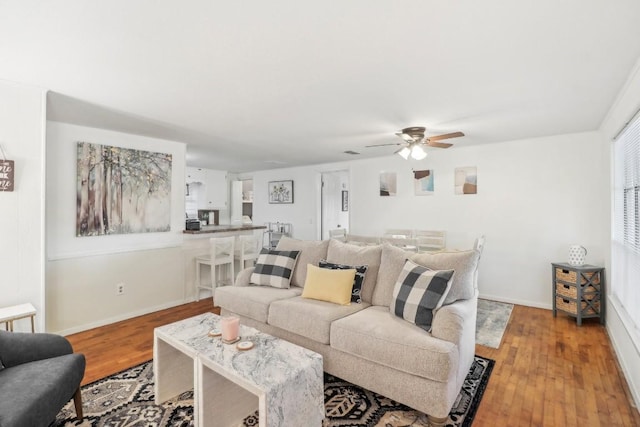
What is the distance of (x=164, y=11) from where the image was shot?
1.53 m

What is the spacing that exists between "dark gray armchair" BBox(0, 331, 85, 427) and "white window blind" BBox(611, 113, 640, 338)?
373 cm

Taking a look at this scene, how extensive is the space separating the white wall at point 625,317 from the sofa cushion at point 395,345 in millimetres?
1447

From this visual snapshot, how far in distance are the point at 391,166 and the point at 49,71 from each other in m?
4.69

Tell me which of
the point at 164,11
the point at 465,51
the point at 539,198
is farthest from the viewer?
the point at 539,198

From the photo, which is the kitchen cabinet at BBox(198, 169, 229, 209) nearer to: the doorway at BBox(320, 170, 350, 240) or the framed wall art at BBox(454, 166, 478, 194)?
the doorway at BBox(320, 170, 350, 240)

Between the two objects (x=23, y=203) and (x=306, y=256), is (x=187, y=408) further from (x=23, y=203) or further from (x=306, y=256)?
(x=23, y=203)

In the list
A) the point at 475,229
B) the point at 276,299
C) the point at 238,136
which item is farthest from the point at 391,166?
the point at 276,299

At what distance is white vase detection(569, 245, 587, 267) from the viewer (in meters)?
3.82

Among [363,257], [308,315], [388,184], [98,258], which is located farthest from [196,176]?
[308,315]

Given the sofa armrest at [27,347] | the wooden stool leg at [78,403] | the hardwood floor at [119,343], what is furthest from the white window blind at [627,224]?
the hardwood floor at [119,343]

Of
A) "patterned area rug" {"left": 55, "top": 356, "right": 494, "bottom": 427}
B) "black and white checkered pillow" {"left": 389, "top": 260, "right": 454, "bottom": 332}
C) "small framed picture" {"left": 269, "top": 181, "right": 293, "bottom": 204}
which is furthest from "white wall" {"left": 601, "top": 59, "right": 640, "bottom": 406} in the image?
"small framed picture" {"left": 269, "top": 181, "right": 293, "bottom": 204}

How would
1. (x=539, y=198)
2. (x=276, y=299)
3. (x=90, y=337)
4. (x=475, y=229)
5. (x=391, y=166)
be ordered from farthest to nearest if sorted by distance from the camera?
(x=391, y=166) → (x=475, y=229) → (x=539, y=198) → (x=90, y=337) → (x=276, y=299)

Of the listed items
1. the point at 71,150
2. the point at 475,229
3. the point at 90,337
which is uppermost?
the point at 71,150

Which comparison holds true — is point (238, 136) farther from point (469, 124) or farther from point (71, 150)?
point (469, 124)
